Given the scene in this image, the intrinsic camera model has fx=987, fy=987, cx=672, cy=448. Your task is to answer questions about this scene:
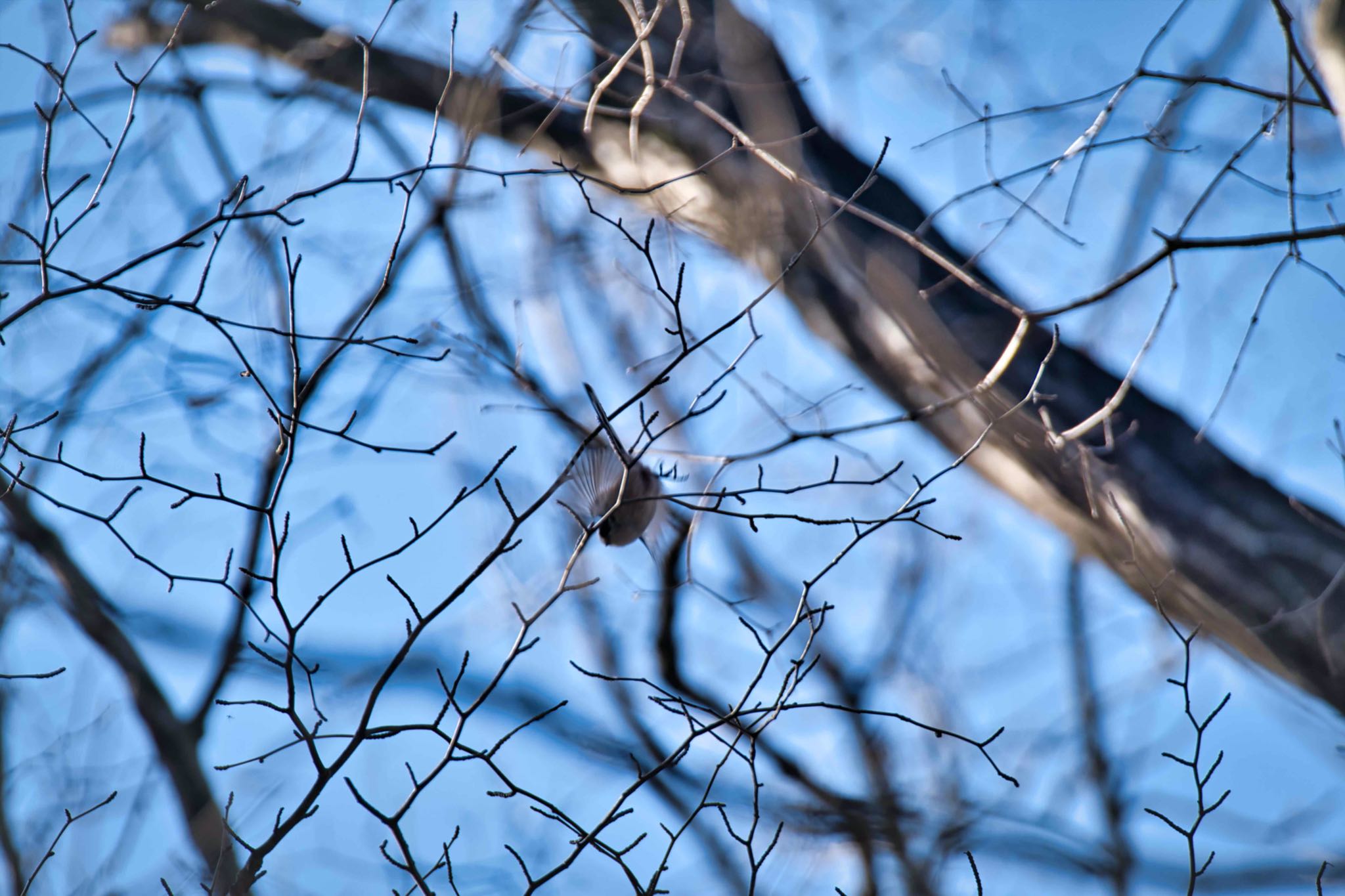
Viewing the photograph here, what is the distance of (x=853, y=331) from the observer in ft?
7.11

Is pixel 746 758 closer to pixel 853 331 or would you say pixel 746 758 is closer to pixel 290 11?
pixel 853 331

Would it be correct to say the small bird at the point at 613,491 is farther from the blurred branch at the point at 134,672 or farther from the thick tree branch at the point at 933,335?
the blurred branch at the point at 134,672

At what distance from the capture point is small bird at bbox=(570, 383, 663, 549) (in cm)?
170

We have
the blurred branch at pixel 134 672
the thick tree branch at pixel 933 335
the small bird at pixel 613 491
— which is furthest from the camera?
the blurred branch at pixel 134 672

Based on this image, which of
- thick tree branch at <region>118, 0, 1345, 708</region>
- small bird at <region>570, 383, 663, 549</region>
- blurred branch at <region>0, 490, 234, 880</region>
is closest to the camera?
small bird at <region>570, 383, 663, 549</region>

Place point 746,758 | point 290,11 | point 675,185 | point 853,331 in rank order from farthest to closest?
point 290,11, point 675,185, point 853,331, point 746,758

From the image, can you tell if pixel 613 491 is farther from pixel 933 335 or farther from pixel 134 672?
pixel 134 672

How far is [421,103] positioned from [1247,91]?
1948mm

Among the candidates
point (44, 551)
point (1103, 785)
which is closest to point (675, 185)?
point (44, 551)

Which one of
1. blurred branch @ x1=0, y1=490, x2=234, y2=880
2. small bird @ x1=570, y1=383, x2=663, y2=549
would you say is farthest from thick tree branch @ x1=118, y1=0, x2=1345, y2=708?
blurred branch @ x1=0, y1=490, x2=234, y2=880

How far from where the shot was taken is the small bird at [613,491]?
1.70 metres

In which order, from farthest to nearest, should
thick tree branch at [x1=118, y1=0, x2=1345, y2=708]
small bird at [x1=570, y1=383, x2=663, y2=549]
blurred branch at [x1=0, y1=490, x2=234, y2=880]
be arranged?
blurred branch at [x1=0, y1=490, x2=234, y2=880]
thick tree branch at [x1=118, y1=0, x2=1345, y2=708]
small bird at [x1=570, y1=383, x2=663, y2=549]

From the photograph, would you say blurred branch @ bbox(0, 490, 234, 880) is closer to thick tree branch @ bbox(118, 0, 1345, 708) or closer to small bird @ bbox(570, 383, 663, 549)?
small bird @ bbox(570, 383, 663, 549)

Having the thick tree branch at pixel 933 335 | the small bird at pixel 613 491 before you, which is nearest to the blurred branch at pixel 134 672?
the small bird at pixel 613 491
